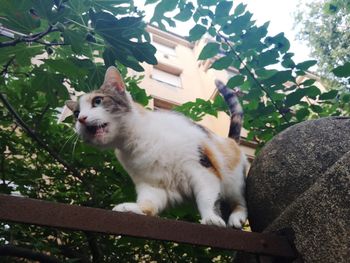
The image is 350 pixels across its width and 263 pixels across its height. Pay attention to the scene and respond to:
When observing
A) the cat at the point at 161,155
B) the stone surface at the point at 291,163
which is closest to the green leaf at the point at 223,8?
the cat at the point at 161,155

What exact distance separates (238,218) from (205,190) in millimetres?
292

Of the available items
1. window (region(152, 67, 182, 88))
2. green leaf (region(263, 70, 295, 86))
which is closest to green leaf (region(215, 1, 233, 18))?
green leaf (region(263, 70, 295, 86))

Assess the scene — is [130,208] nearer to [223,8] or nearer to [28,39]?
[28,39]

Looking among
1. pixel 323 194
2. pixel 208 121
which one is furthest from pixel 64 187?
pixel 208 121

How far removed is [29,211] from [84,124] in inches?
33.7

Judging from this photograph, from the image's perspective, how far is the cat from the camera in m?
1.73

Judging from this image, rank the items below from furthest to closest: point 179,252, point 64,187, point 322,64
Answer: point 322,64 < point 64,187 < point 179,252

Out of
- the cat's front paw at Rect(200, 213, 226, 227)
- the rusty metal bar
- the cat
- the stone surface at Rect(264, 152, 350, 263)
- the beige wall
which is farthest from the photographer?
the beige wall

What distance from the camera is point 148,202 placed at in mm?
1699

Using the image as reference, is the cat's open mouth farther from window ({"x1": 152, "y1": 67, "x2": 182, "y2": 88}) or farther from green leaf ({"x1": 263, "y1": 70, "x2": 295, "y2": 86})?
window ({"x1": 152, "y1": 67, "x2": 182, "y2": 88})

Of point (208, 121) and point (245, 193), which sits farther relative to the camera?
point (208, 121)

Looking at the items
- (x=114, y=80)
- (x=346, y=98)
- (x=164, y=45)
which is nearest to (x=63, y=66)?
(x=114, y=80)

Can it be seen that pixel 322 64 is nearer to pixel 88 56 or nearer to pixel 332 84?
pixel 332 84

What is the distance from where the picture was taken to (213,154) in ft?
6.49
